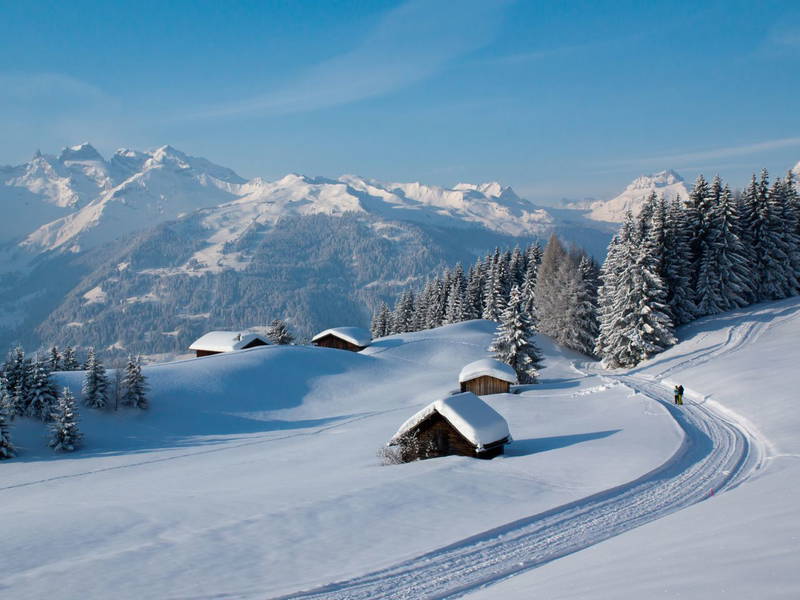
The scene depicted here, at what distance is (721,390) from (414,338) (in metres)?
37.6

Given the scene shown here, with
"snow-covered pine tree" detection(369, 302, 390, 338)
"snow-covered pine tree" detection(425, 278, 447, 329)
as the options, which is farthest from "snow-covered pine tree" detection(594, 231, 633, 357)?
"snow-covered pine tree" detection(369, 302, 390, 338)

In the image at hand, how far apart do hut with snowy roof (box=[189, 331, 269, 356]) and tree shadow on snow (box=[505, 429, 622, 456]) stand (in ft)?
136

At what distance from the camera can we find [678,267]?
166ft

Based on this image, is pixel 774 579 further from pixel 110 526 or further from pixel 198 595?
pixel 110 526

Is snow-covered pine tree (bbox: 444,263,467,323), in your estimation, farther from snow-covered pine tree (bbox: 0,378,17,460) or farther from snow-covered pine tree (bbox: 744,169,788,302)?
snow-covered pine tree (bbox: 0,378,17,460)

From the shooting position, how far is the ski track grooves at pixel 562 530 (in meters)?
10.8

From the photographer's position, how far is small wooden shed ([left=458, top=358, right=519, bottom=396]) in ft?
134

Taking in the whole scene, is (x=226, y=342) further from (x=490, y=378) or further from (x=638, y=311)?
(x=638, y=311)

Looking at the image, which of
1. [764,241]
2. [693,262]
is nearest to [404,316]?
[693,262]

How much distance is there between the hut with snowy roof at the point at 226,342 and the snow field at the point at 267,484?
12136 millimetres

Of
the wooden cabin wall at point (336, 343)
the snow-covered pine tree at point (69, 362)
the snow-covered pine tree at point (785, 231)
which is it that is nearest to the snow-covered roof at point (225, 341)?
the wooden cabin wall at point (336, 343)

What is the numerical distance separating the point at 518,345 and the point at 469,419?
983 inches

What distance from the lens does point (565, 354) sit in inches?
2303

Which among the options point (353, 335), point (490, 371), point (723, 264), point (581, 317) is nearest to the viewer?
point (490, 371)
